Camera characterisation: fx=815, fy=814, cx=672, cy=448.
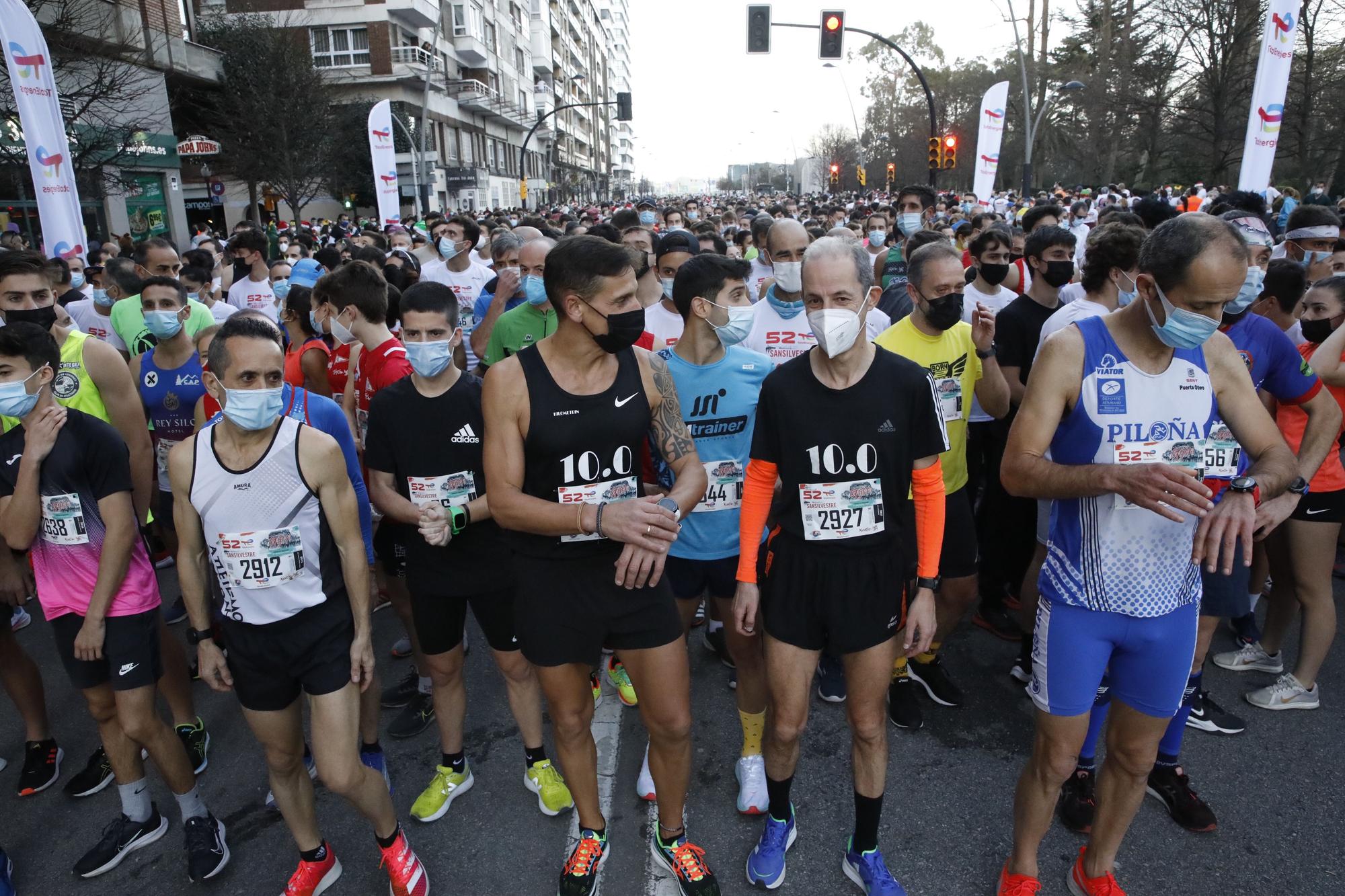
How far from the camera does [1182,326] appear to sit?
7.97 feet

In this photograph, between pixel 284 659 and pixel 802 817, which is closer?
pixel 284 659

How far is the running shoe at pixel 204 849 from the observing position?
123 inches

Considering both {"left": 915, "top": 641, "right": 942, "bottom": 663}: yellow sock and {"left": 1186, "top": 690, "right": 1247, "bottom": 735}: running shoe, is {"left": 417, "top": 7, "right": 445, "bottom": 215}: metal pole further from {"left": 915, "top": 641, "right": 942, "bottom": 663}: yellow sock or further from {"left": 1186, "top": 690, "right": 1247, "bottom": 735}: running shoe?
{"left": 1186, "top": 690, "right": 1247, "bottom": 735}: running shoe

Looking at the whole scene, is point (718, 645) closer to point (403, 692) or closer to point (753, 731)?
point (753, 731)

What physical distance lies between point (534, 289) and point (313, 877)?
11.9 feet

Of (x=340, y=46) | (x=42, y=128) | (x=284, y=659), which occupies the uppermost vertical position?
(x=340, y=46)

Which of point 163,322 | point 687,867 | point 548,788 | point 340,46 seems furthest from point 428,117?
point 687,867

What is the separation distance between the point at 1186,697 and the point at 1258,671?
1.29 meters

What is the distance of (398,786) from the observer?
12.1 ft

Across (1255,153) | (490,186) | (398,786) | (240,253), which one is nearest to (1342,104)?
(1255,153)

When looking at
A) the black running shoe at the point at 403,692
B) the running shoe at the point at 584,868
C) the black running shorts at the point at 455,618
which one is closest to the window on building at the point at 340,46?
the black running shoe at the point at 403,692

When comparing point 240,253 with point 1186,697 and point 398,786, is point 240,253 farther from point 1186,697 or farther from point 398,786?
point 1186,697

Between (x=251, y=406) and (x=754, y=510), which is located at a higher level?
(x=251, y=406)

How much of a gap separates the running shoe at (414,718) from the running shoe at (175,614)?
215 cm
